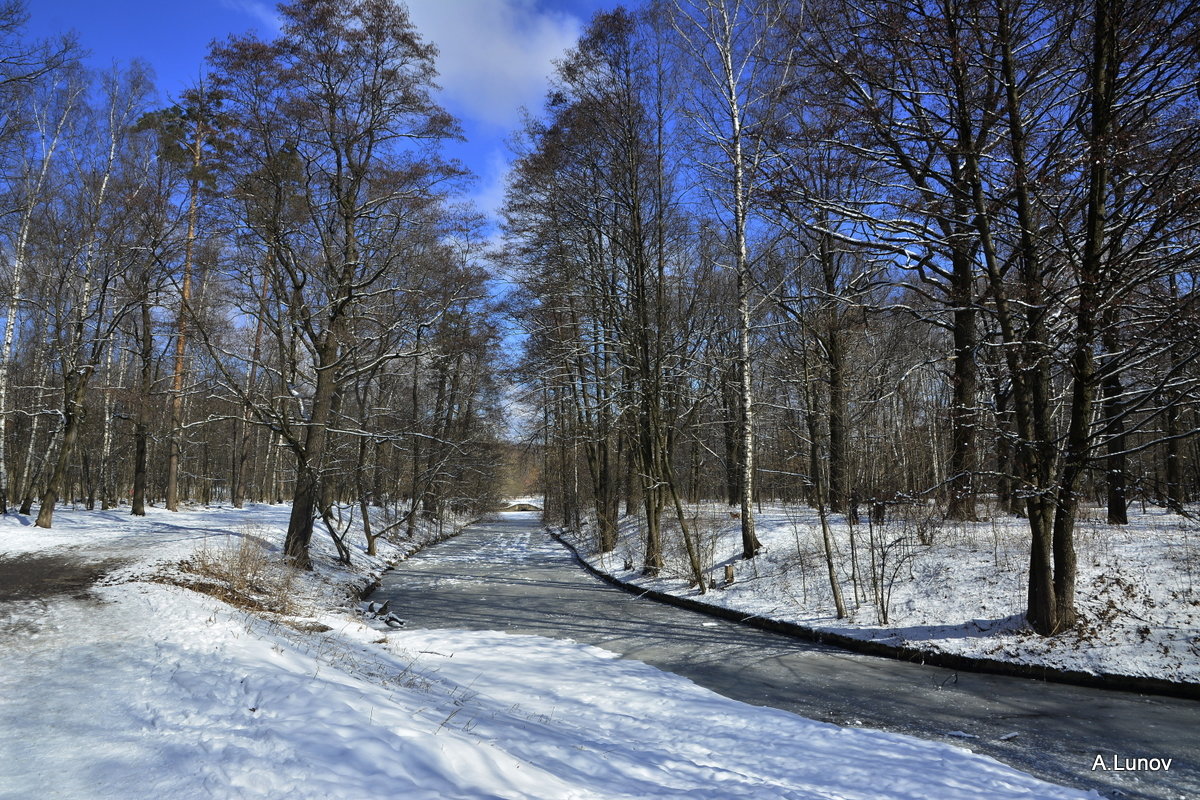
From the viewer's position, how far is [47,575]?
30.6ft

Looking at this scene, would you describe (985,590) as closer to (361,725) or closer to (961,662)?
(961,662)

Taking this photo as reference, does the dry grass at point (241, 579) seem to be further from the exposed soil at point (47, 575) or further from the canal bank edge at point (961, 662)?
the canal bank edge at point (961, 662)

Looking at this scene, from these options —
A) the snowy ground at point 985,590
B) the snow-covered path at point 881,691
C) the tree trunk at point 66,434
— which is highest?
the tree trunk at point 66,434

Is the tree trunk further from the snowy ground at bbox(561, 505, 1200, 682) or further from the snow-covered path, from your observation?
the snowy ground at bbox(561, 505, 1200, 682)

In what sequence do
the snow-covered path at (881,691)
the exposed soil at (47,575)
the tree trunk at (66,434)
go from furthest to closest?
the tree trunk at (66,434) → the exposed soil at (47,575) → the snow-covered path at (881,691)

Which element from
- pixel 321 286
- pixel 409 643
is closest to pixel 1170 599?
pixel 409 643

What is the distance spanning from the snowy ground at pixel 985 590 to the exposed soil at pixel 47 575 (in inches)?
390

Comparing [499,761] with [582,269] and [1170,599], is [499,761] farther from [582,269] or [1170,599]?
[582,269]

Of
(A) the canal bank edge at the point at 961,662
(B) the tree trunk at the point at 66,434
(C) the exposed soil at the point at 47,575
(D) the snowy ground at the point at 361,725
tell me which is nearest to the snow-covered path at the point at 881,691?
(A) the canal bank edge at the point at 961,662

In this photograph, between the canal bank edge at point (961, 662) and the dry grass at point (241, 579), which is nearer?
the canal bank edge at point (961, 662)

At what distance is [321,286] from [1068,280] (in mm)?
14760

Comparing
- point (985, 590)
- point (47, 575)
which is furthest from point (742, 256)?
point (47, 575)

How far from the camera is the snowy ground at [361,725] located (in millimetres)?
3650

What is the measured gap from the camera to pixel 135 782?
3.42m
